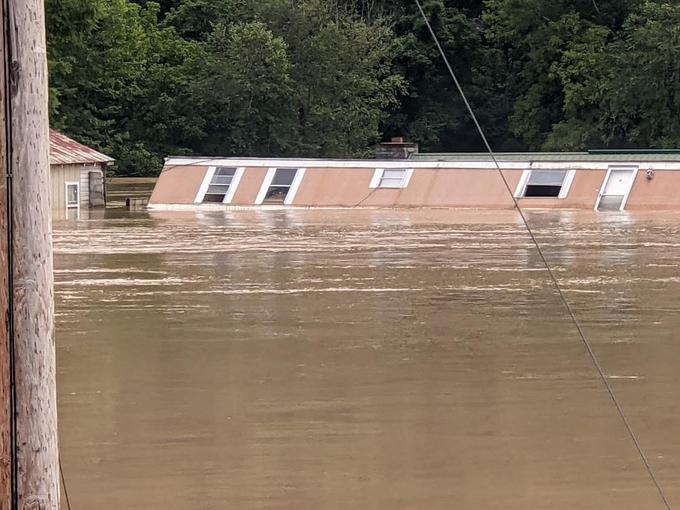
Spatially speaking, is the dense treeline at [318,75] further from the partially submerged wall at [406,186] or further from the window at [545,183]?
the window at [545,183]

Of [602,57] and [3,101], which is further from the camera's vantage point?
[602,57]

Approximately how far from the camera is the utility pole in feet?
14.8

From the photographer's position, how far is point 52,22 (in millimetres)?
32781

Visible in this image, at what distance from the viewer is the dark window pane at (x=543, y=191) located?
3281 cm

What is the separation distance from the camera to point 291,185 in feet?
113

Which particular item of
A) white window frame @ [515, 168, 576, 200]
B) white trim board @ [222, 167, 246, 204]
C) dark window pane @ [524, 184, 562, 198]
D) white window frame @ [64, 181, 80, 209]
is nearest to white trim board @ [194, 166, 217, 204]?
white trim board @ [222, 167, 246, 204]

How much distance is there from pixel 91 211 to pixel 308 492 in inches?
1060

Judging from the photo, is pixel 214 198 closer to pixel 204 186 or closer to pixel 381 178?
pixel 204 186

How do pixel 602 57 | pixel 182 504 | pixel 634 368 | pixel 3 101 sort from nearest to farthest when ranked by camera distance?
pixel 3 101
pixel 182 504
pixel 634 368
pixel 602 57

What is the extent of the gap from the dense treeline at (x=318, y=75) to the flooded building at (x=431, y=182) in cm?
1229

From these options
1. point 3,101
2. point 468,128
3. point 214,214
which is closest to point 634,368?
point 3,101

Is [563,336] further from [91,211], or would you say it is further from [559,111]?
[559,111]

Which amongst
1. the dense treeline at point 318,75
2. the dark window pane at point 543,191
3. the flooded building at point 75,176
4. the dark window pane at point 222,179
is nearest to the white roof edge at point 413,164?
the dark window pane at point 222,179

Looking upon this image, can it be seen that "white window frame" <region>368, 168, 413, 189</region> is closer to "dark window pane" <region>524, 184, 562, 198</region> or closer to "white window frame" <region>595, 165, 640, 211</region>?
"dark window pane" <region>524, 184, 562, 198</region>
